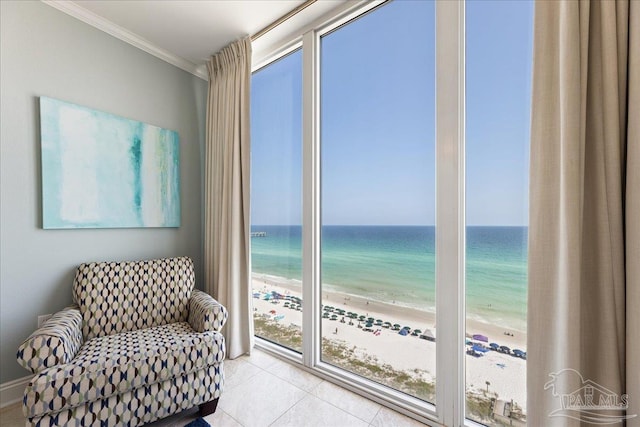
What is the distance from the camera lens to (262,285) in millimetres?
2574

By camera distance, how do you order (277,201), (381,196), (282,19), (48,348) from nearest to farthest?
(48,348), (381,196), (282,19), (277,201)

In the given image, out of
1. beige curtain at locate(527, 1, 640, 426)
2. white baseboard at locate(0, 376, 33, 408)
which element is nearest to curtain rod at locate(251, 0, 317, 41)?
beige curtain at locate(527, 1, 640, 426)

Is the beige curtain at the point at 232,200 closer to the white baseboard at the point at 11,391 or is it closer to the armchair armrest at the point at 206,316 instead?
the armchair armrest at the point at 206,316

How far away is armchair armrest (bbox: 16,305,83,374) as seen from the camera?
4.08 ft

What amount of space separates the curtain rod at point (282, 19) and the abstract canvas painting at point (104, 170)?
3.81ft

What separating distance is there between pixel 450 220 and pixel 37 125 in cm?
270

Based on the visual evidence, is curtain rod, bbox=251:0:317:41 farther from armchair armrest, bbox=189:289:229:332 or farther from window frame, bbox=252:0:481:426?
armchair armrest, bbox=189:289:229:332

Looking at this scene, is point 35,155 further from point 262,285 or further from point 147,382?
point 262,285

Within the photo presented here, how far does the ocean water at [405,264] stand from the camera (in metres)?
1.39

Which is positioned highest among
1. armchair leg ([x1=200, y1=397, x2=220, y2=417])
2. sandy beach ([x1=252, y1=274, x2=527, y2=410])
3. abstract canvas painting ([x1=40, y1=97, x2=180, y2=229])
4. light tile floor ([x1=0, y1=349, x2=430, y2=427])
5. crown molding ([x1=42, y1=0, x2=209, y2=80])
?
crown molding ([x1=42, y1=0, x2=209, y2=80])

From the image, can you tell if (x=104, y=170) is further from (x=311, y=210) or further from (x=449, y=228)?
(x=449, y=228)

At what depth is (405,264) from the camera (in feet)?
5.99

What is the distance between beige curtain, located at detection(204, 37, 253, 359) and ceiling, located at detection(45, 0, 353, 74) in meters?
0.17

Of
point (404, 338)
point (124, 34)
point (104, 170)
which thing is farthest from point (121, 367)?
point (124, 34)
